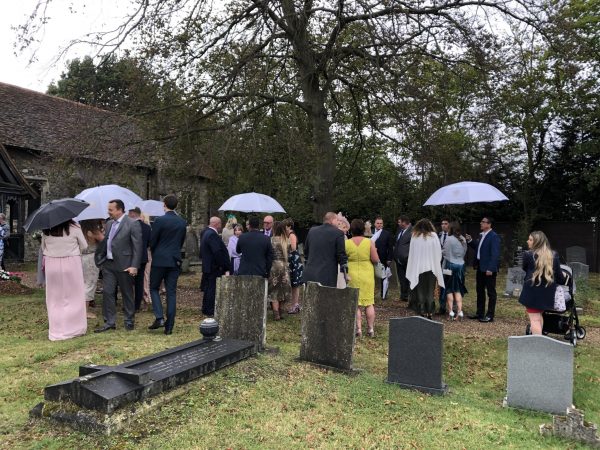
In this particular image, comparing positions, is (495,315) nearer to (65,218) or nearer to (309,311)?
(309,311)

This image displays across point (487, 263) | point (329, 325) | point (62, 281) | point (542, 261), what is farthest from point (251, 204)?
point (542, 261)

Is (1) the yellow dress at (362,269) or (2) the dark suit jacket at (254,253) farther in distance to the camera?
(2) the dark suit jacket at (254,253)

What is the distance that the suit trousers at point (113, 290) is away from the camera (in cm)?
789

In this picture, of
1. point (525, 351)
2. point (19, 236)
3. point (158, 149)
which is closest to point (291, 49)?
point (158, 149)

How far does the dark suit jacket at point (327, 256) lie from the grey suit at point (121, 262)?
8.86 ft

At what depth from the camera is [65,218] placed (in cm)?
720

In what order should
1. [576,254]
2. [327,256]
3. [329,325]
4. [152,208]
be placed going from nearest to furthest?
[329,325] < [327,256] < [152,208] < [576,254]

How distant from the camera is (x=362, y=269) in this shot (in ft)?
26.2

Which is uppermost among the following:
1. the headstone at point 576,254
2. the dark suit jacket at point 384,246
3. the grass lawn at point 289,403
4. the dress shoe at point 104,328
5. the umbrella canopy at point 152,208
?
the umbrella canopy at point 152,208

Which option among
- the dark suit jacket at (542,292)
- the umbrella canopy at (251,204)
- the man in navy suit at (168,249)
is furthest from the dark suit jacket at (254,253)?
the dark suit jacket at (542,292)

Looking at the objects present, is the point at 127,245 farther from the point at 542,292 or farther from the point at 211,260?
the point at 542,292

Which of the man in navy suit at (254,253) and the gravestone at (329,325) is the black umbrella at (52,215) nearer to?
the man in navy suit at (254,253)

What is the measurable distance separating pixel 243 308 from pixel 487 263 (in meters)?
5.16

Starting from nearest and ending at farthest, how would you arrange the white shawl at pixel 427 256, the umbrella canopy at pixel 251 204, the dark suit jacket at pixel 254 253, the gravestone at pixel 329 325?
1. the gravestone at pixel 329 325
2. the dark suit jacket at pixel 254 253
3. the white shawl at pixel 427 256
4. the umbrella canopy at pixel 251 204
